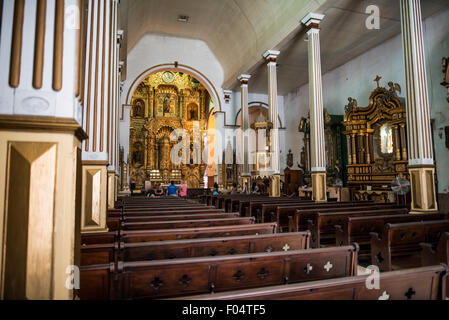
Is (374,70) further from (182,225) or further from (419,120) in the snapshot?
(182,225)

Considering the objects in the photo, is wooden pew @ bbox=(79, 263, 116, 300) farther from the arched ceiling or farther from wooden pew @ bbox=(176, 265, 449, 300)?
the arched ceiling

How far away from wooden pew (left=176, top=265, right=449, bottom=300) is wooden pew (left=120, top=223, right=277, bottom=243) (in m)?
1.64

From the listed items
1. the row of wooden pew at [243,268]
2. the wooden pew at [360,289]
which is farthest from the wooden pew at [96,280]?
the wooden pew at [360,289]

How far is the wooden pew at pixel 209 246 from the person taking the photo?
231 cm

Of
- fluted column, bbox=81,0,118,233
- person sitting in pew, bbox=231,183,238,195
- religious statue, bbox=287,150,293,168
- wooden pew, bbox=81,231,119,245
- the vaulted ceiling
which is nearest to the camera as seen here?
wooden pew, bbox=81,231,119,245

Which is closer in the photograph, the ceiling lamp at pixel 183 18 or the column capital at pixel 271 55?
the column capital at pixel 271 55

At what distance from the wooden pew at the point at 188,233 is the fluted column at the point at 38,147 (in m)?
1.39

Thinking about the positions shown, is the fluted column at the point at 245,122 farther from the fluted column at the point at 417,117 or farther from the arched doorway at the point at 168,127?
the fluted column at the point at 417,117

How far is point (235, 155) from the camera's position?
15.1 metres

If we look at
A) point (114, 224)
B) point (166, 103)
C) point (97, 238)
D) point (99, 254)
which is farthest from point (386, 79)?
point (166, 103)

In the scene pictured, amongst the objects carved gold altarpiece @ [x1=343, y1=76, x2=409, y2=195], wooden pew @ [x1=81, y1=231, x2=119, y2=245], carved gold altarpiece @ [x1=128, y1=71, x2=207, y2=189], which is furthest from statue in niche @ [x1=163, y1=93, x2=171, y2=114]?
wooden pew @ [x1=81, y1=231, x2=119, y2=245]

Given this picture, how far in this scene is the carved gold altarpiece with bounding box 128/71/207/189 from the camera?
1938 cm

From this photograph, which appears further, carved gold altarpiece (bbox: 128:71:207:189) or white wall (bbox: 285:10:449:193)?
carved gold altarpiece (bbox: 128:71:207:189)
